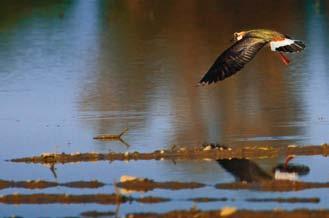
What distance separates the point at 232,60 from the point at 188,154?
1320 millimetres

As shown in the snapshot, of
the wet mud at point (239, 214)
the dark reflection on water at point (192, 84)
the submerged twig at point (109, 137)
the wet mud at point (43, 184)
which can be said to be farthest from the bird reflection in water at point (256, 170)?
the submerged twig at point (109, 137)

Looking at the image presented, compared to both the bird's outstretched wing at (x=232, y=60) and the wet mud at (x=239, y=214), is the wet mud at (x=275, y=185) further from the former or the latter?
the bird's outstretched wing at (x=232, y=60)

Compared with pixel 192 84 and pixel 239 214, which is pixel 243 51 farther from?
pixel 192 84

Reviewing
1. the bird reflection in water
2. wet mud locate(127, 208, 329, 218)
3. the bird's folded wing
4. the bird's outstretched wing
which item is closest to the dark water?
the bird reflection in water

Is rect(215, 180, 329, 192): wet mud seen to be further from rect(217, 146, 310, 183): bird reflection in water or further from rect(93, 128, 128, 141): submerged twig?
rect(93, 128, 128, 141): submerged twig

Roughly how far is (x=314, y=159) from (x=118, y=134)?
12.0ft

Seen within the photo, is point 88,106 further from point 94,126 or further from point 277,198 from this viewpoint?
point 277,198

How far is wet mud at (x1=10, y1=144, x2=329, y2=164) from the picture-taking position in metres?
16.4

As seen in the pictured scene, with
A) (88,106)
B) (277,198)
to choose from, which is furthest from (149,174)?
(88,106)

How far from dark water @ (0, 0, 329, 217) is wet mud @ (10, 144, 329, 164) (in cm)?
28

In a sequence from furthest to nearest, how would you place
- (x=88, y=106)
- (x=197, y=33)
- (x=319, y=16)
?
1. (x=319, y=16)
2. (x=197, y=33)
3. (x=88, y=106)

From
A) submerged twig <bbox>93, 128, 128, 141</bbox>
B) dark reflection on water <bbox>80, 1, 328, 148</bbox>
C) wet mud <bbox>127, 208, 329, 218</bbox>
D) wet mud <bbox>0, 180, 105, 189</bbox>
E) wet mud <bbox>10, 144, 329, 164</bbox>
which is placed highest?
dark reflection on water <bbox>80, 1, 328, 148</bbox>

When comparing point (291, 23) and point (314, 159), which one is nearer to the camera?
point (314, 159)

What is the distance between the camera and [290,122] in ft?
64.5
